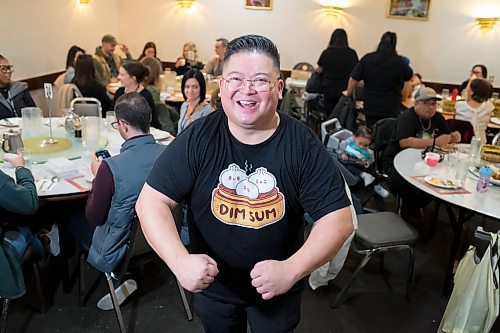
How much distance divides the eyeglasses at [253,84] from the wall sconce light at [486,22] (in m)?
6.20

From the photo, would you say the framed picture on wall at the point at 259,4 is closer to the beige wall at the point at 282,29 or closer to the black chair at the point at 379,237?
the beige wall at the point at 282,29

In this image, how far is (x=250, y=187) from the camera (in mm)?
1221

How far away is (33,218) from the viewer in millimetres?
2424

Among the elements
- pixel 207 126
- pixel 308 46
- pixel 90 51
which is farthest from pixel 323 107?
pixel 207 126

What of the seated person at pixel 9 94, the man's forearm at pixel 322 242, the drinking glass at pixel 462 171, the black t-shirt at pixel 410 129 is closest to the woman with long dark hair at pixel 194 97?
the seated person at pixel 9 94

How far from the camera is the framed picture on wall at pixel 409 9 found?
646cm

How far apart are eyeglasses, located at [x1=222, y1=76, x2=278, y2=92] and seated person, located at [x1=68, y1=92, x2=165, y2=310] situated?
96 centimetres

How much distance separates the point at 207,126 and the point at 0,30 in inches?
170

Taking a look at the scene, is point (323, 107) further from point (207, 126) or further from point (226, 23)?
point (207, 126)

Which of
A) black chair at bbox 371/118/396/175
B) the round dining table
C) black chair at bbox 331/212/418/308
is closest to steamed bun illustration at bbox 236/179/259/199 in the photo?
black chair at bbox 331/212/418/308

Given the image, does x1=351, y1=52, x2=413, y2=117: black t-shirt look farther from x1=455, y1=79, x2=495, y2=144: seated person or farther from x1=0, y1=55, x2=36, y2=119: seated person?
x1=0, y1=55, x2=36, y2=119: seated person

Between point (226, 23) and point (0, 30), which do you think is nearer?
point (0, 30)

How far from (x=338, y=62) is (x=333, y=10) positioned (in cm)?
209

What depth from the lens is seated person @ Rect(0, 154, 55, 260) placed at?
6.17 ft
